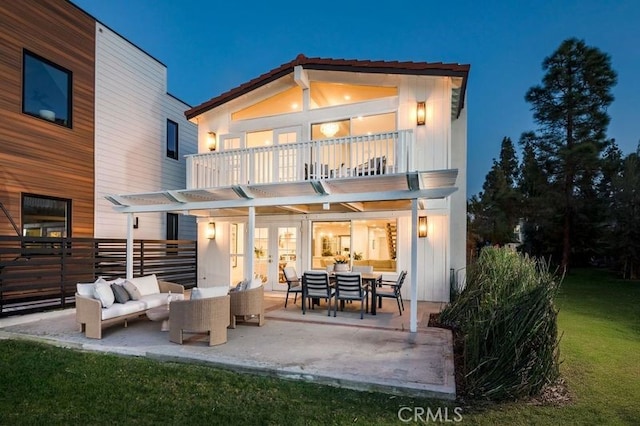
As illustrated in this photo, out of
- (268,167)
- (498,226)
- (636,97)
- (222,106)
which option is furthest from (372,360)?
(636,97)

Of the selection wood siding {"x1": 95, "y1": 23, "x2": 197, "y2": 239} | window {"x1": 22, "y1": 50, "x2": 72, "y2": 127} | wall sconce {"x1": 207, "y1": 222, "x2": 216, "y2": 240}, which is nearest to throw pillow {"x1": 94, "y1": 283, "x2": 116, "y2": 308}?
wood siding {"x1": 95, "y1": 23, "x2": 197, "y2": 239}

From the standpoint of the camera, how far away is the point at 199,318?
5453 millimetres

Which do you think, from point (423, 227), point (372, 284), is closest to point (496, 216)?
point (423, 227)

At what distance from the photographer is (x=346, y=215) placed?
393 inches

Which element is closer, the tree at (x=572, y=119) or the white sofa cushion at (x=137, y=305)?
the white sofa cushion at (x=137, y=305)

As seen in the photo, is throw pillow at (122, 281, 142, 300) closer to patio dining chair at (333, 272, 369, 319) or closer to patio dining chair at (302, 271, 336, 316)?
patio dining chair at (302, 271, 336, 316)

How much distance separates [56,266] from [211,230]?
406 cm

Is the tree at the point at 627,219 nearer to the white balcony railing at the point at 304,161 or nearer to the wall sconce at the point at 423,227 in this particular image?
the wall sconce at the point at 423,227

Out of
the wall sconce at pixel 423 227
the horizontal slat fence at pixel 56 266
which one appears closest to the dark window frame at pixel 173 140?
the horizontal slat fence at pixel 56 266

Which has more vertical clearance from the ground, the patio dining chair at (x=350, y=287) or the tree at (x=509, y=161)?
the tree at (x=509, y=161)

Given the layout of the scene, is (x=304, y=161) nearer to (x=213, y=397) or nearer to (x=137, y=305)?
(x=137, y=305)

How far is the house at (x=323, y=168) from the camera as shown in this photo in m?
8.09

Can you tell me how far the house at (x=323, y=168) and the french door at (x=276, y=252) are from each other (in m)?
0.03

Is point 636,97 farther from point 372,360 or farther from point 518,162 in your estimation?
point 372,360
